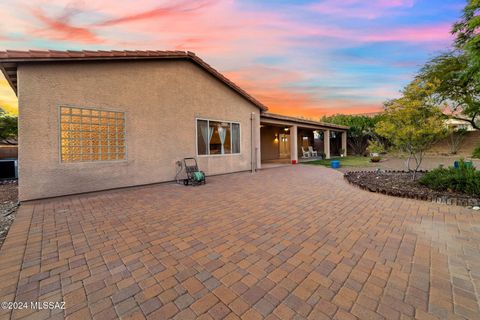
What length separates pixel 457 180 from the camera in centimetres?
574

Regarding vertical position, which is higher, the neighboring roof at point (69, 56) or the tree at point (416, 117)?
the neighboring roof at point (69, 56)

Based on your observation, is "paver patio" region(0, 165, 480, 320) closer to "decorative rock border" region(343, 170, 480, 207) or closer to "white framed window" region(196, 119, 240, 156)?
"decorative rock border" region(343, 170, 480, 207)

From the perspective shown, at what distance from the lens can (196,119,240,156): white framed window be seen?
9.32 m

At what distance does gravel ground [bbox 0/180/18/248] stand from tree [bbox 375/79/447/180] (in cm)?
1014

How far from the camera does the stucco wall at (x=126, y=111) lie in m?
5.54

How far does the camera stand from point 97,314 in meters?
1.78

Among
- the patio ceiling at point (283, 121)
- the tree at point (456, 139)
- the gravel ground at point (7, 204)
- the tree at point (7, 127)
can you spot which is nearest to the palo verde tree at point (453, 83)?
the tree at point (456, 139)

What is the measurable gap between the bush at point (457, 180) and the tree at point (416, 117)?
0.62 m

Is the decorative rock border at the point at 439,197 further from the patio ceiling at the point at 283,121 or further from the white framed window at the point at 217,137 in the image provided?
the patio ceiling at the point at 283,121

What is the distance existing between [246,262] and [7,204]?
22.6 feet

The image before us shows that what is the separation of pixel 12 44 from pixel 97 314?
1131 centimetres

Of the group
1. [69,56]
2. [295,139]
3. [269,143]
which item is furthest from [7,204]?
[269,143]

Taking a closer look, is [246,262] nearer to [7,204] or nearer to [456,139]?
[7,204]

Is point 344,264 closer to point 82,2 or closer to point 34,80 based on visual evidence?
point 34,80
